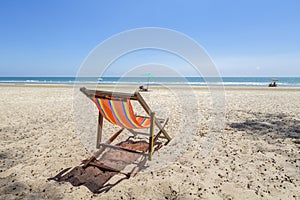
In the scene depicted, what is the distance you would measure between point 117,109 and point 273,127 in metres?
4.08

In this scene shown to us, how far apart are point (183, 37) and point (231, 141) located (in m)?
2.58

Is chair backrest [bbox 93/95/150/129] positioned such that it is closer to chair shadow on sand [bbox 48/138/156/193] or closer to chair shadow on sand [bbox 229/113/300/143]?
chair shadow on sand [bbox 48/138/156/193]

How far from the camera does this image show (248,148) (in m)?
3.33

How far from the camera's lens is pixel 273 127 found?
4.64 m

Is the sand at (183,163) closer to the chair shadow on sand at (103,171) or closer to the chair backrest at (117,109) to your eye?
the chair shadow on sand at (103,171)

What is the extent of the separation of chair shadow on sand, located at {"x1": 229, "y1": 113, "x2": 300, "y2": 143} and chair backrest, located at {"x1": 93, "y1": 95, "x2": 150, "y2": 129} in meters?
2.93

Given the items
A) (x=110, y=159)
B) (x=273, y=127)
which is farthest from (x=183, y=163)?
(x=273, y=127)

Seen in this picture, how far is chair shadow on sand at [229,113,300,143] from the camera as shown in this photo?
4.04 metres

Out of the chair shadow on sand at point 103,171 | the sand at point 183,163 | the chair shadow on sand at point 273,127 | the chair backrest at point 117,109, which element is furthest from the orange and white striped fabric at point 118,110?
the chair shadow on sand at point 273,127

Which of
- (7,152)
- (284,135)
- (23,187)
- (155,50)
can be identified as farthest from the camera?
(155,50)

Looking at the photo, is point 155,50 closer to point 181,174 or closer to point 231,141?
point 231,141

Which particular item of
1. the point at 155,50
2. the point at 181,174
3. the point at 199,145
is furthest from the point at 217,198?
the point at 155,50

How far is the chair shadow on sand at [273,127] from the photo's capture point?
4.04 metres

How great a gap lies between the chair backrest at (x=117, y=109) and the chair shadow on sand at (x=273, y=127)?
9.61ft
